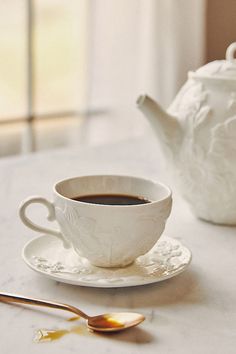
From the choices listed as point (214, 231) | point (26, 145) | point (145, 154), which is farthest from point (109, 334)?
point (26, 145)

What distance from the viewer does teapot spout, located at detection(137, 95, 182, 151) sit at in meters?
0.95

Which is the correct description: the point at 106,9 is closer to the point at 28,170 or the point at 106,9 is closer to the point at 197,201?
the point at 28,170

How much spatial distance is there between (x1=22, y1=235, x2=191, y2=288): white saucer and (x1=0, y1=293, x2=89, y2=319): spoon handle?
0.05 metres

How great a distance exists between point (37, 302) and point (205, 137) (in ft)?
1.20

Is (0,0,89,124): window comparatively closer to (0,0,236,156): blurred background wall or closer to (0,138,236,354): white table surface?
(0,0,236,156): blurred background wall

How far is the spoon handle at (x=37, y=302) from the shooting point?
65 centimetres

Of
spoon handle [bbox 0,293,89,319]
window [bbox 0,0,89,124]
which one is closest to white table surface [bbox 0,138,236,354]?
spoon handle [bbox 0,293,89,319]

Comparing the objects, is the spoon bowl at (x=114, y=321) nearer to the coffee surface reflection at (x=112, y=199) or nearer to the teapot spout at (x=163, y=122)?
the coffee surface reflection at (x=112, y=199)

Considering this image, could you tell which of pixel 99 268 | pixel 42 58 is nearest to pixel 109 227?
pixel 99 268

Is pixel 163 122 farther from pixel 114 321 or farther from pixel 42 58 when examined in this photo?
pixel 42 58

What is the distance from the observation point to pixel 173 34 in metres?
2.43

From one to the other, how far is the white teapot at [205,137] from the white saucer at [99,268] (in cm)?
13

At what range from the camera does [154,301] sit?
0.70m

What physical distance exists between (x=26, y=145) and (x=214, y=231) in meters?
1.50
